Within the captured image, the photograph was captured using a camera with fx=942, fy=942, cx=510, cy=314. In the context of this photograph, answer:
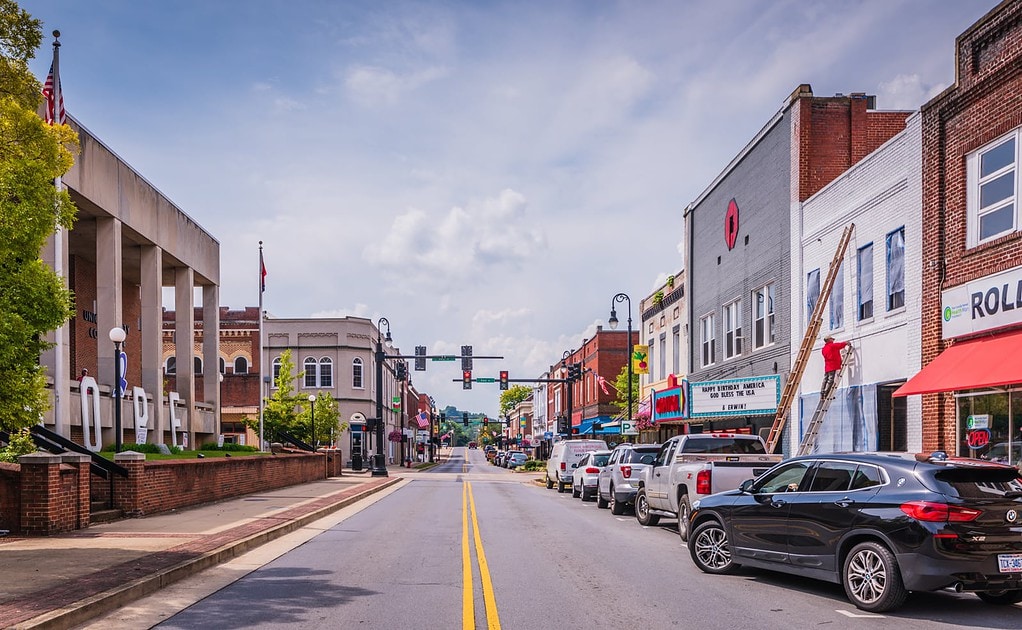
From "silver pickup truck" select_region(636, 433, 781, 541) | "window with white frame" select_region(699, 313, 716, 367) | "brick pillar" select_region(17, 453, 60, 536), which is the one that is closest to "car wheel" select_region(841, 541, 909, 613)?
"silver pickup truck" select_region(636, 433, 781, 541)

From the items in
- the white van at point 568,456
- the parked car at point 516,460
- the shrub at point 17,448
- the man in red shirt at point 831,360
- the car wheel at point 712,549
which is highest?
the man in red shirt at point 831,360

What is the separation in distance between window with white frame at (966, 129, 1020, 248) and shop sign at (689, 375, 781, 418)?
10111 mm

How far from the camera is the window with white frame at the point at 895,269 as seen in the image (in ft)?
66.9

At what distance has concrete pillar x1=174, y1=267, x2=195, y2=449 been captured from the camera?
34062 millimetres

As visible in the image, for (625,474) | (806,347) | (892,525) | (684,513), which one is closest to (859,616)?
(892,525)

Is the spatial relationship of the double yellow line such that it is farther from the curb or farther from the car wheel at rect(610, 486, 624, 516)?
the car wheel at rect(610, 486, 624, 516)

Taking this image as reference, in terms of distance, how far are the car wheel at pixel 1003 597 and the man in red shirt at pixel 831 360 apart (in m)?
13.3

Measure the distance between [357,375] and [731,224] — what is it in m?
45.3

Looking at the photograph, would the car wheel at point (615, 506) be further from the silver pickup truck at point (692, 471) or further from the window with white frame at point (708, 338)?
the window with white frame at point (708, 338)

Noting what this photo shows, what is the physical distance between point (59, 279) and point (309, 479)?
26.9 metres

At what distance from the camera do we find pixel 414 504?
2664 centimetres

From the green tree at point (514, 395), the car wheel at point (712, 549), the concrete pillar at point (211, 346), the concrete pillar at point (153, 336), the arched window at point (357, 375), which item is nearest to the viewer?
the car wheel at point (712, 549)

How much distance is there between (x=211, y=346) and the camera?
36.8 meters

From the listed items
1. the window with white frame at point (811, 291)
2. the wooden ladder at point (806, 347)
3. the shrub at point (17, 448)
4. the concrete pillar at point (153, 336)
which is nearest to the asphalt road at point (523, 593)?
the shrub at point (17, 448)
